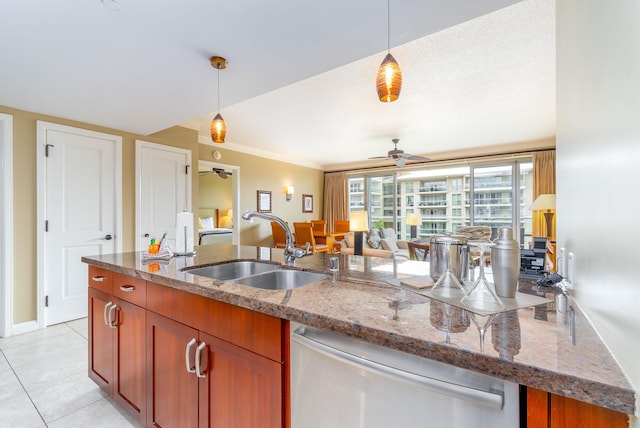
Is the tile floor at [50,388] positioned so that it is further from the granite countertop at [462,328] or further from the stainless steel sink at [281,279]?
the granite countertop at [462,328]

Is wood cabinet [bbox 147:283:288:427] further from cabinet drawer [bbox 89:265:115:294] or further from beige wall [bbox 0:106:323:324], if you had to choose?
beige wall [bbox 0:106:323:324]

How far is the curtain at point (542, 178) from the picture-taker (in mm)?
5062

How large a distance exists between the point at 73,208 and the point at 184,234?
2.18 meters

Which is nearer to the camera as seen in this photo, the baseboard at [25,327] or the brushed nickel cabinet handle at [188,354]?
the brushed nickel cabinet handle at [188,354]

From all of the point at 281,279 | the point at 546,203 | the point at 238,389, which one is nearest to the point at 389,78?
the point at 281,279

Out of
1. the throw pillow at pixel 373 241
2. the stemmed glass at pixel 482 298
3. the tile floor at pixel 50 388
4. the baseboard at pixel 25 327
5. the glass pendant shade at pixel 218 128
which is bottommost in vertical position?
the tile floor at pixel 50 388

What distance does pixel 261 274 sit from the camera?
149 cm

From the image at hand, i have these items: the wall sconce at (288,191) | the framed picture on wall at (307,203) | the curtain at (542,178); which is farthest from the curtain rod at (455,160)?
the wall sconce at (288,191)

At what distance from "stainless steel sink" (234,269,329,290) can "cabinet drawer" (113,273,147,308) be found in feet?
1.57

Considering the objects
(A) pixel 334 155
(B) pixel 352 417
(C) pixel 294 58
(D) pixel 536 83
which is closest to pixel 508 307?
(B) pixel 352 417

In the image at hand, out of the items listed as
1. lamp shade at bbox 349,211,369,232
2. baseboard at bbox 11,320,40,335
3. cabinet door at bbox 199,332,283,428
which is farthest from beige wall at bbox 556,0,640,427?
baseboard at bbox 11,320,40,335

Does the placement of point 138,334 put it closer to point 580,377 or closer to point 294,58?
point 580,377

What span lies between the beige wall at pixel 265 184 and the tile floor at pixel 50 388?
324 cm

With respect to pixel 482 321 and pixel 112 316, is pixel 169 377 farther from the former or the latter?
pixel 482 321
